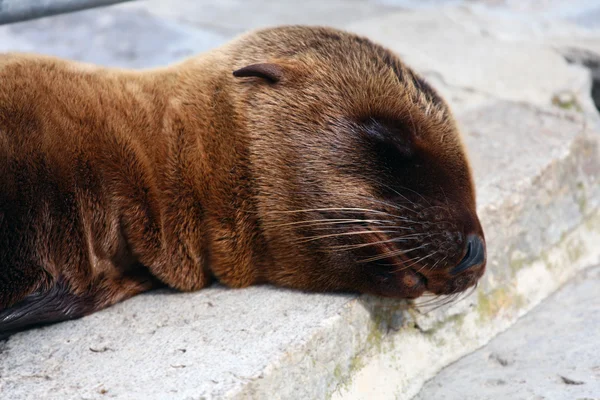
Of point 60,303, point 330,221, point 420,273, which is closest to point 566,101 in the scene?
point 420,273

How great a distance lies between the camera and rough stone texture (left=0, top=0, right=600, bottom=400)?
2.67 meters

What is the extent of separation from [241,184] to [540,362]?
1342mm

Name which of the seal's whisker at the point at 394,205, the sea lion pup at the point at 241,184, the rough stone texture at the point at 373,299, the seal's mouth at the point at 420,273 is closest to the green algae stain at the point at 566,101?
the rough stone texture at the point at 373,299

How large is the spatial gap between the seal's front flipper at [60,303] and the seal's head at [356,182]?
Answer: 1.86ft

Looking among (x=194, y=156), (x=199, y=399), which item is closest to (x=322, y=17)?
(x=194, y=156)

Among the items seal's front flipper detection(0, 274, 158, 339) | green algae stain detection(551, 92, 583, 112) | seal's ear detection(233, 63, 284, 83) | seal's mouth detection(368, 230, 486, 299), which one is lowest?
green algae stain detection(551, 92, 583, 112)

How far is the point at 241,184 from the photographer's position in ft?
10.2

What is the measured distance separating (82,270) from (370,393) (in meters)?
1.15

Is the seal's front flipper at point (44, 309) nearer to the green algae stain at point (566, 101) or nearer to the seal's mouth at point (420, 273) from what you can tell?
the seal's mouth at point (420, 273)

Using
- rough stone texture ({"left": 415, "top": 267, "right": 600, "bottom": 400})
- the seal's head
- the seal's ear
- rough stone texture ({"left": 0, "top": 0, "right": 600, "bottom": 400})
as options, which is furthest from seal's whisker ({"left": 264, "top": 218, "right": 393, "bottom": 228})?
rough stone texture ({"left": 415, "top": 267, "right": 600, "bottom": 400})

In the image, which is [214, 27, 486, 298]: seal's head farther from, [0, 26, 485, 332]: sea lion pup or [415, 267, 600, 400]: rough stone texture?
[415, 267, 600, 400]: rough stone texture

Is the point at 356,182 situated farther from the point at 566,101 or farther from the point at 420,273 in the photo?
the point at 566,101

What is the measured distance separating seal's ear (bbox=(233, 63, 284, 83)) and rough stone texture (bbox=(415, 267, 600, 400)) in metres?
1.36

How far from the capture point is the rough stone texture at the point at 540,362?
2.89 metres
